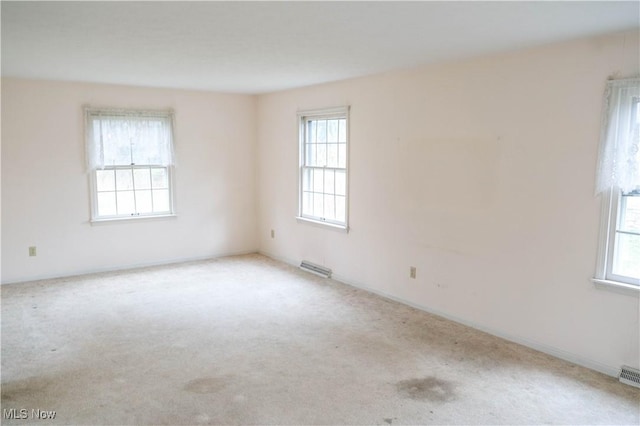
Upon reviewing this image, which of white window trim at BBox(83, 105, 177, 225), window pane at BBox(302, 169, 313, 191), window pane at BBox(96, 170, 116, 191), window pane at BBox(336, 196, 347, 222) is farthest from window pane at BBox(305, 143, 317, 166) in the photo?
window pane at BBox(96, 170, 116, 191)

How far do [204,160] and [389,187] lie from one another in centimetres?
287

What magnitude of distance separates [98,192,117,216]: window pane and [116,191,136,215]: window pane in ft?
0.20

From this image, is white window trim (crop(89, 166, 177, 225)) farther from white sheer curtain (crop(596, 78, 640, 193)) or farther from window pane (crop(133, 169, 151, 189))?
white sheer curtain (crop(596, 78, 640, 193))

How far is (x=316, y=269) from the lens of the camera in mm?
5832

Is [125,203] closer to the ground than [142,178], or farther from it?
closer to the ground

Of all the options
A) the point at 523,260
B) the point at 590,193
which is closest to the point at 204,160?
the point at 523,260

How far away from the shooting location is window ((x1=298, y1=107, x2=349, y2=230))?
5445 mm

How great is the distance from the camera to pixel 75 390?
118 inches

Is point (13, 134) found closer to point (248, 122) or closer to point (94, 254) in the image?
point (94, 254)

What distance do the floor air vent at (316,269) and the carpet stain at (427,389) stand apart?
2.60m

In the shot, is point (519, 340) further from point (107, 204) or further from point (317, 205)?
point (107, 204)

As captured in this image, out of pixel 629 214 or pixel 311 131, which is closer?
pixel 629 214

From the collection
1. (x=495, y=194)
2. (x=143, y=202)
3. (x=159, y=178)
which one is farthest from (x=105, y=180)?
(x=495, y=194)

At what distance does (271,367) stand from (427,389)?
1.08 meters
